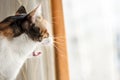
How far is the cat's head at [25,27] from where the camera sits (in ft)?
3.25

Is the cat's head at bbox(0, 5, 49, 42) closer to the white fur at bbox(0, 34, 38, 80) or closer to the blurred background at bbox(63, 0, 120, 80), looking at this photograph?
the white fur at bbox(0, 34, 38, 80)

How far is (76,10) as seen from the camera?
1.49 metres

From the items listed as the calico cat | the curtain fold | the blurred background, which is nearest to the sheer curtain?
the curtain fold

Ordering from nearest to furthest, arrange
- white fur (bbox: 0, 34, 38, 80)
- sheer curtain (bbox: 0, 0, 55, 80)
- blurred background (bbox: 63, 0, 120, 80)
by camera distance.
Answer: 1. white fur (bbox: 0, 34, 38, 80)
2. sheer curtain (bbox: 0, 0, 55, 80)
3. blurred background (bbox: 63, 0, 120, 80)

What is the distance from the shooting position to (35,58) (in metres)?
1.39

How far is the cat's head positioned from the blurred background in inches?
19.3

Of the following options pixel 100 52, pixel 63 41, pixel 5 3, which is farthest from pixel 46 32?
pixel 100 52

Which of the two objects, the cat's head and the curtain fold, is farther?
the curtain fold

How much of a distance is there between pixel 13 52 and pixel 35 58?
39 centimetres

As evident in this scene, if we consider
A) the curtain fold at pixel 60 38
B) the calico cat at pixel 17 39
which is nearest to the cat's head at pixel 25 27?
the calico cat at pixel 17 39

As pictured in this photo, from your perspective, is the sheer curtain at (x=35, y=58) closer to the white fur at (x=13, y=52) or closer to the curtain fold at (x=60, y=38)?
the curtain fold at (x=60, y=38)

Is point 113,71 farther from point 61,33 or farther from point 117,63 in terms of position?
point 61,33

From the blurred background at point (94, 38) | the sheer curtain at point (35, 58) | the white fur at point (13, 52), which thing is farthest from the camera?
the blurred background at point (94, 38)

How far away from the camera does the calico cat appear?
0.99 m
